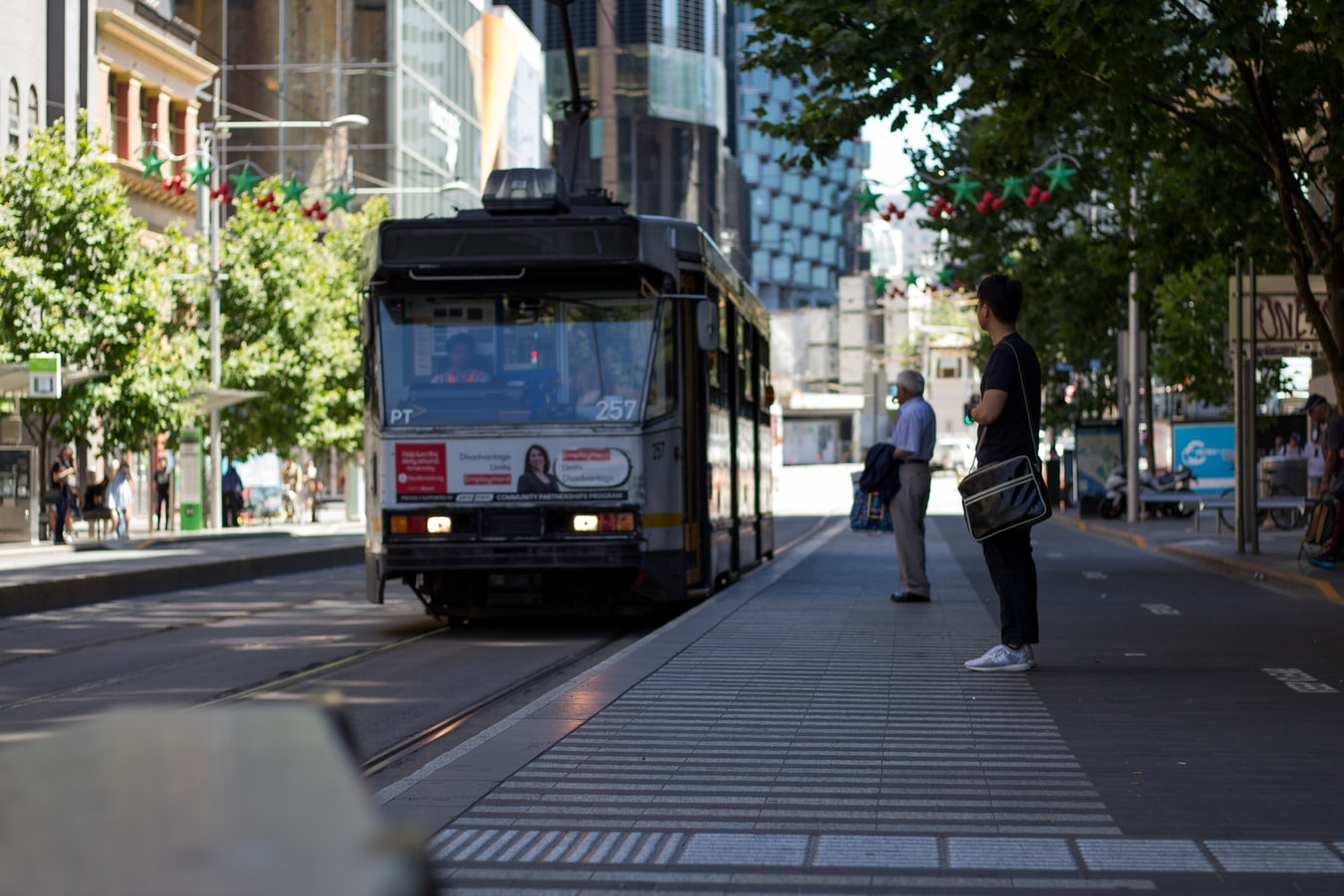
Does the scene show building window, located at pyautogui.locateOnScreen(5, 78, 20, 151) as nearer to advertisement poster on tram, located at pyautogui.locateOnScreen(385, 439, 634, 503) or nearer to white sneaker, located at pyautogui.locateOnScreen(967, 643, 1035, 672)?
advertisement poster on tram, located at pyautogui.locateOnScreen(385, 439, 634, 503)

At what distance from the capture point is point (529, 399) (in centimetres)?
1344

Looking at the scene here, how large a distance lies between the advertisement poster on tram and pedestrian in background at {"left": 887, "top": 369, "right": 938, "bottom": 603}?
2.11 meters

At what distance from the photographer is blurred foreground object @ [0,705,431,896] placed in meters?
2.06

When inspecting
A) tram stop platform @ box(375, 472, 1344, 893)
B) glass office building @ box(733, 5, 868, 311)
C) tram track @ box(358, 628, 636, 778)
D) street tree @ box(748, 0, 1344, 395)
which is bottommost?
tram track @ box(358, 628, 636, 778)

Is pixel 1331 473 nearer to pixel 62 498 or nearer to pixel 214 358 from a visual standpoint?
pixel 62 498

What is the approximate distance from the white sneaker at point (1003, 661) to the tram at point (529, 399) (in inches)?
167

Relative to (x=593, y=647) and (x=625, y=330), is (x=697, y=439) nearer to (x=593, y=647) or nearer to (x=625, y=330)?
(x=625, y=330)

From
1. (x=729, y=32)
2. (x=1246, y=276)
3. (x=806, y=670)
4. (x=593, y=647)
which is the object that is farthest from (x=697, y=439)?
(x=729, y=32)

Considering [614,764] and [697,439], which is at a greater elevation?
[697,439]

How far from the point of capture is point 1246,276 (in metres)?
25.2

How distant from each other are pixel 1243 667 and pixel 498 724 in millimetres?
4409

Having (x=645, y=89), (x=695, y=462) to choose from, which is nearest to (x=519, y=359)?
(x=695, y=462)

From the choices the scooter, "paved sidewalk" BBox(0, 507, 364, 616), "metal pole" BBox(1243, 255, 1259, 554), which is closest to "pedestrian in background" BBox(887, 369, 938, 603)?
"metal pole" BBox(1243, 255, 1259, 554)

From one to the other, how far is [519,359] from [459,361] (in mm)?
461
